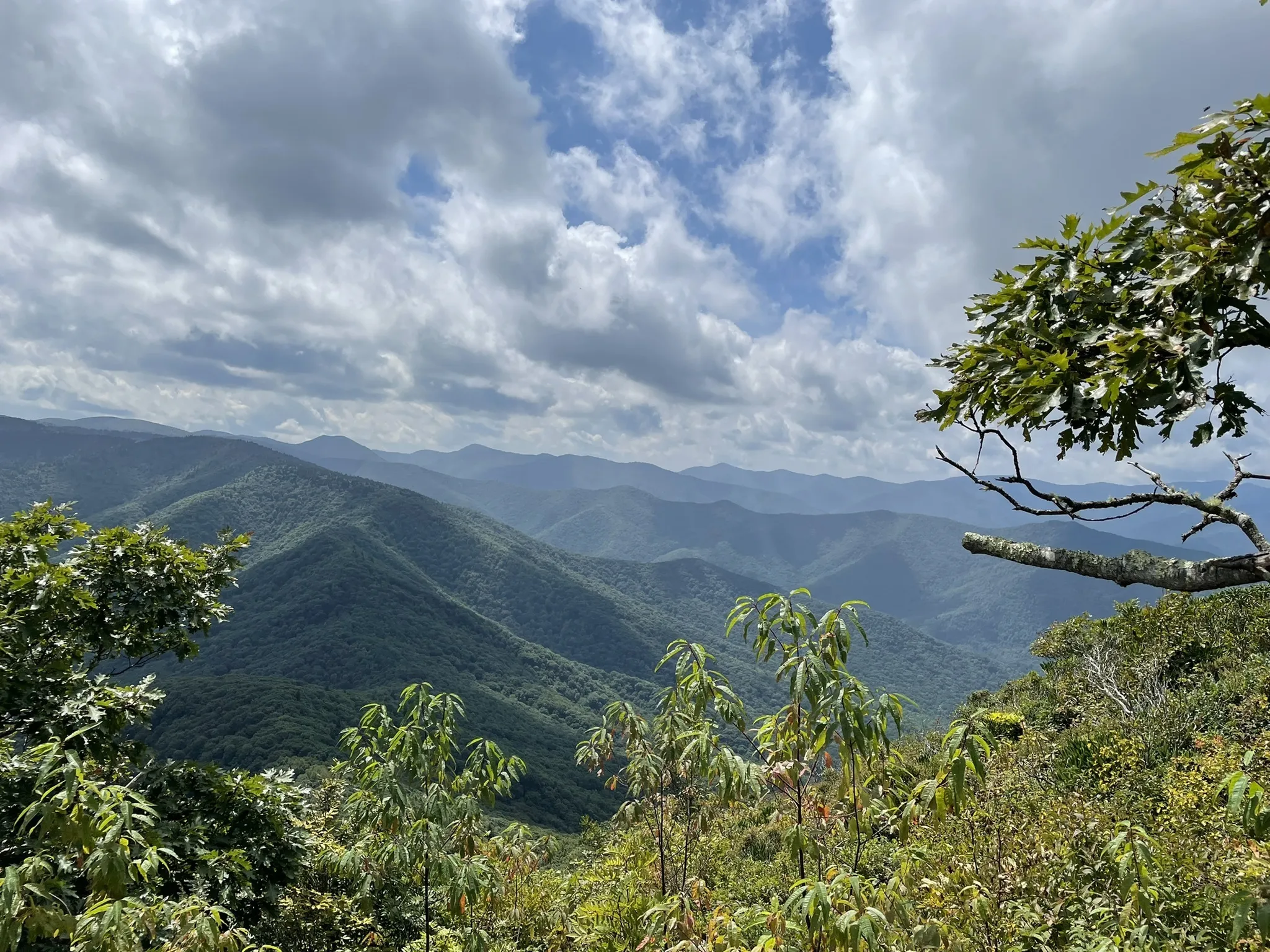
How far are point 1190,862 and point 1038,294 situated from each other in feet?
22.2

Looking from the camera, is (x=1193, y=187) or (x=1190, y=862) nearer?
(x=1193, y=187)

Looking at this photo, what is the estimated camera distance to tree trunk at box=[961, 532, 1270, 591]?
8.13 ft

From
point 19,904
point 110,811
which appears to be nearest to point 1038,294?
point 110,811

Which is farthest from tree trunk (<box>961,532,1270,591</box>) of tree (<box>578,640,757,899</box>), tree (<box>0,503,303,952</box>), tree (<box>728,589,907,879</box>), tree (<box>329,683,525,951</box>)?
tree (<box>329,683,525,951</box>)

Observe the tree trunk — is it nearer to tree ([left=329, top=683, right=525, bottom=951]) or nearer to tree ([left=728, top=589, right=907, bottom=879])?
tree ([left=728, top=589, right=907, bottom=879])

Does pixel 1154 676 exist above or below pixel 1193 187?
below

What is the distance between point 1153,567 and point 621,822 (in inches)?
240

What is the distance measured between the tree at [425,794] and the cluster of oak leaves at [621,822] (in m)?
0.04

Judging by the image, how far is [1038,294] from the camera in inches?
125

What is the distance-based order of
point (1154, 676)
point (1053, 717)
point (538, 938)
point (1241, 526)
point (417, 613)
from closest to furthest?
point (1241, 526), point (538, 938), point (1154, 676), point (1053, 717), point (417, 613)

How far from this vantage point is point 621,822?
23.2 feet

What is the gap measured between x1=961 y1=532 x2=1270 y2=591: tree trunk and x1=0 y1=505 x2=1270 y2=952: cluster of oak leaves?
0.79 m

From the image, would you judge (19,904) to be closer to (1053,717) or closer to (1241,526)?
(1241,526)

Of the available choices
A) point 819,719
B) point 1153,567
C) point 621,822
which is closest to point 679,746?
point 819,719
